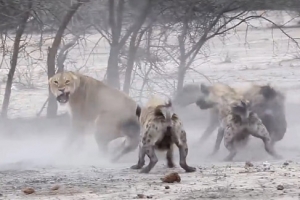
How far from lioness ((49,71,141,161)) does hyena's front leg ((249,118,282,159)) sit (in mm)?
1500

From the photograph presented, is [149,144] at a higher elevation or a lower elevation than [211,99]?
lower

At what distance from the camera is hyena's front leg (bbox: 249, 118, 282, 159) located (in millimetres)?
10922

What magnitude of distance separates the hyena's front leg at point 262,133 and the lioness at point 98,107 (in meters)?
1.50

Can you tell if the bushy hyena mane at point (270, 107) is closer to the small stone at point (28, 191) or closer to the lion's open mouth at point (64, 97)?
the lion's open mouth at point (64, 97)

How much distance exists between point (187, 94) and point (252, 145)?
2406mm

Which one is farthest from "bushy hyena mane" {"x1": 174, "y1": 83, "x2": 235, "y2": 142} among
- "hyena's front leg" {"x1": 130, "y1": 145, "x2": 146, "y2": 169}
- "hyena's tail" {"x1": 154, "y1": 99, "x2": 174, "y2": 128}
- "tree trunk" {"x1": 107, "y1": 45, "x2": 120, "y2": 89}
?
"hyena's front leg" {"x1": 130, "y1": 145, "x2": 146, "y2": 169}

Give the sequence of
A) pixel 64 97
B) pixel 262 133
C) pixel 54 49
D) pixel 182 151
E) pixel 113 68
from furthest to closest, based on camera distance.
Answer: pixel 113 68 → pixel 54 49 → pixel 64 97 → pixel 262 133 → pixel 182 151

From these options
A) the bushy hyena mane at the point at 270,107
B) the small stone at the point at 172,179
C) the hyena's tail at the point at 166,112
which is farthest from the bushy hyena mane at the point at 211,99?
the small stone at the point at 172,179

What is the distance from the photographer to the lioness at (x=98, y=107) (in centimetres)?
1162

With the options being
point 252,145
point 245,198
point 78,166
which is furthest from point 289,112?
point 245,198

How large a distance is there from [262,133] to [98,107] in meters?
2.31

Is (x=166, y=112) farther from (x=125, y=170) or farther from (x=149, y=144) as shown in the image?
(x=125, y=170)

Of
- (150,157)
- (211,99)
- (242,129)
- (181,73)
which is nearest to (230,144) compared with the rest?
(242,129)

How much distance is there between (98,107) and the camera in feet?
39.1
